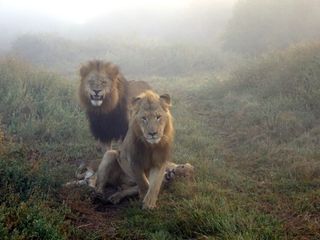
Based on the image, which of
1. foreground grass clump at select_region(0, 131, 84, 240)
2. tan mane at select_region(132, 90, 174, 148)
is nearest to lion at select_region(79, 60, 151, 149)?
foreground grass clump at select_region(0, 131, 84, 240)

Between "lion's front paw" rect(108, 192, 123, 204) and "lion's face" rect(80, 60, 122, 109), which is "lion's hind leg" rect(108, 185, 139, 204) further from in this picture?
"lion's face" rect(80, 60, 122, 109)

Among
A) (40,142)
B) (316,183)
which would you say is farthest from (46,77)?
(316,183)

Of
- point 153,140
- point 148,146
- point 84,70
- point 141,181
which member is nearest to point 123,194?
Result: point 141,181

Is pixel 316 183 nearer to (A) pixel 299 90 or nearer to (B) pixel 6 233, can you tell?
(B) pixel 6 233

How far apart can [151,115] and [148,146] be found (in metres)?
0.38

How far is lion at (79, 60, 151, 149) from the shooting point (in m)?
7.80

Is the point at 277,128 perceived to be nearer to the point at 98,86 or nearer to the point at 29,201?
the point at 98,86

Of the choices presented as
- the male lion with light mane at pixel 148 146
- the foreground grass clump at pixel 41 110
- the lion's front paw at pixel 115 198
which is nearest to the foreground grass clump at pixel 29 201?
the lion's front paw at pixel 115 198

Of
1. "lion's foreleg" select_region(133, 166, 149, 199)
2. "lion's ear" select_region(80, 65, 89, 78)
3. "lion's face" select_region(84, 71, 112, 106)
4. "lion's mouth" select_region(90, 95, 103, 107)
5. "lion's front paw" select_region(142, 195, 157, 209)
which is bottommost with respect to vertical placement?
"lion's front paw" select_region(142, 195, 157, 209)

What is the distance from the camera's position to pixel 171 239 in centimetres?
468

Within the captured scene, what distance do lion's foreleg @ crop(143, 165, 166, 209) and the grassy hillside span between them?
146mm

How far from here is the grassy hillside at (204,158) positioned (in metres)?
4.78

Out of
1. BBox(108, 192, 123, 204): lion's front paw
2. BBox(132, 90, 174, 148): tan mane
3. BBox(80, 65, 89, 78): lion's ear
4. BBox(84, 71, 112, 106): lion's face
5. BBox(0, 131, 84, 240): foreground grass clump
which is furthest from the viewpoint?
BBox(80, 65, 89, 78): lion's ear

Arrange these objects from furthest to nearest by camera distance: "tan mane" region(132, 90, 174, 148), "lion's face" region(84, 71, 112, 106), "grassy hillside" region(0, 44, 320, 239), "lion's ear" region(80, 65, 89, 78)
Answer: "lion's ear" region(80, 65, 89, 78) → "lion's face" region(84, 71, 112, 106) → "tan mane" region(132, 90, 174, 148) → "grassy hillside" region(0, 44, 320, 239)
